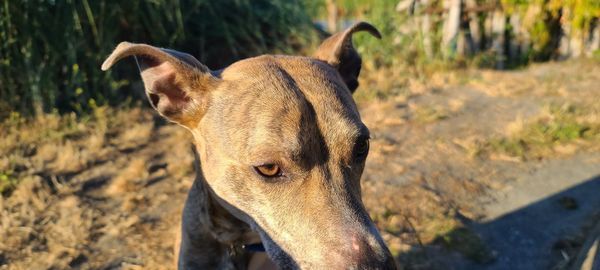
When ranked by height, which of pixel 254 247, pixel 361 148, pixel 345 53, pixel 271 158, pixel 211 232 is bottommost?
pixel 254 247

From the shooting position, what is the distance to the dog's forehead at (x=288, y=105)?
2.58 metres

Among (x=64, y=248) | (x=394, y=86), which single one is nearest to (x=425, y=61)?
(x=394, y=86)

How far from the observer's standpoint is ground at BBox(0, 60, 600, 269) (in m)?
4.45

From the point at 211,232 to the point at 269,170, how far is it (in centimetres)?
74

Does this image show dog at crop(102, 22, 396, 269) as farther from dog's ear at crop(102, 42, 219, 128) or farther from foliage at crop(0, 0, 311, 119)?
foliage at crop(0, 0, 311, 119)

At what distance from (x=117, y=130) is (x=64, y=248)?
236 centimetres

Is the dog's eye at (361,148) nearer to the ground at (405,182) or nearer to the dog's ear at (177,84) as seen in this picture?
the dog's ear at (177,84)

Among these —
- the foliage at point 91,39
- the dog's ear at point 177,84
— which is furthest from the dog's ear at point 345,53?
the foliage at point 91,39

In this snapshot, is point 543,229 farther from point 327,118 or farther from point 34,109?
point 34,109

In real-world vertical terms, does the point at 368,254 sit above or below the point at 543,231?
above

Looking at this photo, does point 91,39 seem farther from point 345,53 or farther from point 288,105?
point 288,105

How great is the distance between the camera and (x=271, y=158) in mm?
2562

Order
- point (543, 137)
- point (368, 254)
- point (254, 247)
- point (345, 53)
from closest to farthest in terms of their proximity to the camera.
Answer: point (368, 254)
point (254, 247)
point (345, 53)
point (543, 137)

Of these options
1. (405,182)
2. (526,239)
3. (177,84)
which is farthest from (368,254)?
(405,182)
